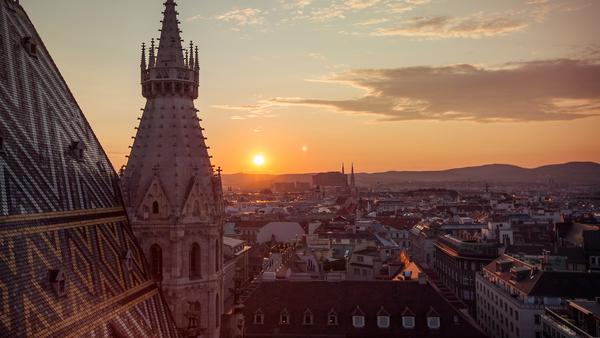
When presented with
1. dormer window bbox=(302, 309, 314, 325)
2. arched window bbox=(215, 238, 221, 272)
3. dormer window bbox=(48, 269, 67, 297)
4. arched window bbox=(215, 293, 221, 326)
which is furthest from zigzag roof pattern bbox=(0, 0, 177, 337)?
dormer window bbox=(302, 309, 314, 325)

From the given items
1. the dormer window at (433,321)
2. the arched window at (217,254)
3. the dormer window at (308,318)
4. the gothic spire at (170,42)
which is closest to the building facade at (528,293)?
the dormer window at (433,321)

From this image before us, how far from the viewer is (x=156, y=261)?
36219 mm

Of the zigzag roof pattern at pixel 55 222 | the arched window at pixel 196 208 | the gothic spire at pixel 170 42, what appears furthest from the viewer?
the gothic spire at pixel 170 42

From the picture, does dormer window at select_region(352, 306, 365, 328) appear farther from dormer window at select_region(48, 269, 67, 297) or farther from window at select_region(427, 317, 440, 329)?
dormer window at select_region(48, 269, 67, 297)

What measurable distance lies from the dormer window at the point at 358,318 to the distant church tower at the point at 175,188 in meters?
22.9

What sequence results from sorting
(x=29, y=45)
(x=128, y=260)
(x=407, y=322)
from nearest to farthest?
(x=29, y=45) < (x=128, y=260) < (x=407, y=322)

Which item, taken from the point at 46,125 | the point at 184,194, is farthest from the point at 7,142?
the point at 184,194

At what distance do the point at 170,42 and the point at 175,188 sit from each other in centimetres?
941

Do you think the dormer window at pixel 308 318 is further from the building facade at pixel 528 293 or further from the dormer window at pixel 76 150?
the dormer window at pixel 76 150

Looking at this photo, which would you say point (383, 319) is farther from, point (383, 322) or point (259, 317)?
point (259, 317)

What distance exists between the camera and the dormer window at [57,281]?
21.2 meters

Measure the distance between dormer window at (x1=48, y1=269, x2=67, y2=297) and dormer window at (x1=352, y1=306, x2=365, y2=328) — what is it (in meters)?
40.3

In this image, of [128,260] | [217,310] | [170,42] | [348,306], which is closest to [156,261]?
[217,310]

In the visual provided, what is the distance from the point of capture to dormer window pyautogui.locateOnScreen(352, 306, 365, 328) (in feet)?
191
